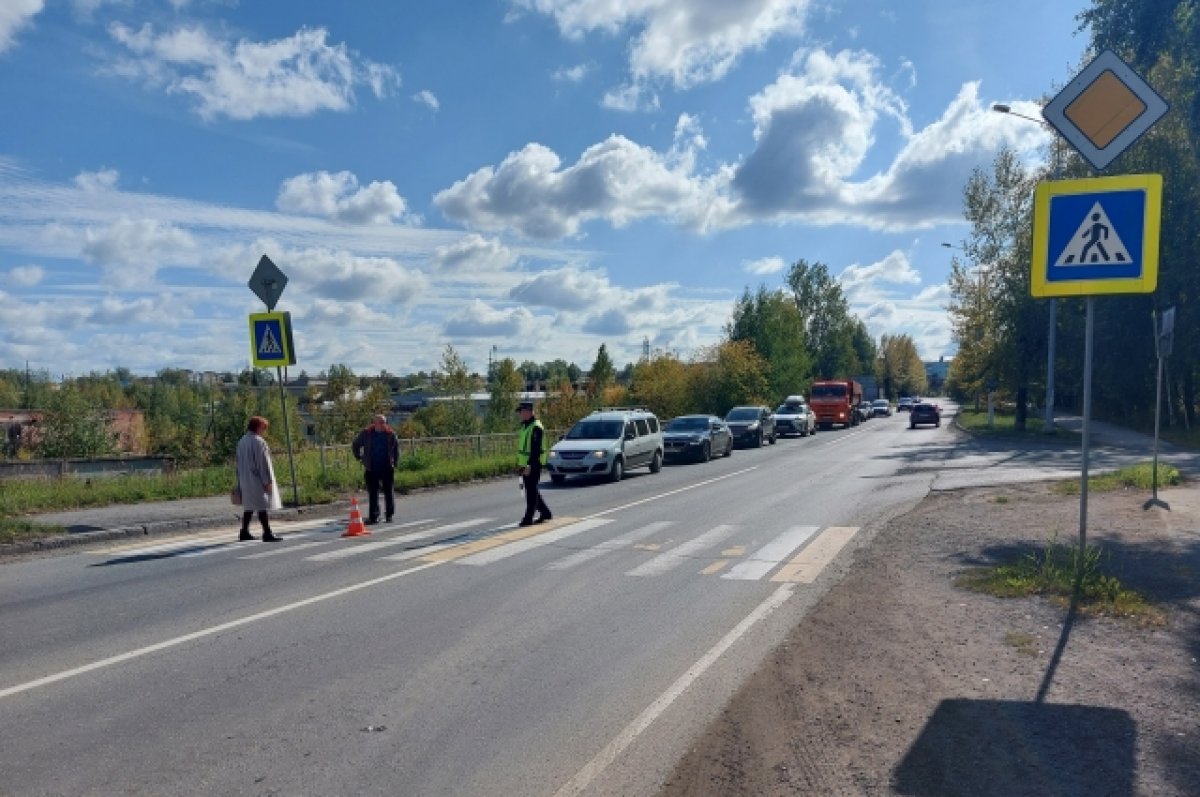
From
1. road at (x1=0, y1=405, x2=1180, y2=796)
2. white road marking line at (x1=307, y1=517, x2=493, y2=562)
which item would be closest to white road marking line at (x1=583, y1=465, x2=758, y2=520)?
white road marking line at (x1=307, y1=517, x2=493, y2=562)

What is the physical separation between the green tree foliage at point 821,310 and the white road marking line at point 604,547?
7816 centimetres

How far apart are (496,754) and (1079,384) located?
57.7m

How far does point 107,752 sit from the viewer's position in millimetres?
4730

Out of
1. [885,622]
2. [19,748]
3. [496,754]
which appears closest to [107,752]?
[19,748]

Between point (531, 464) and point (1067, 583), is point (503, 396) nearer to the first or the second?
point (531, 464)

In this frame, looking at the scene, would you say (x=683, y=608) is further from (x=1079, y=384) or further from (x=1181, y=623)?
(x=1079, y=384)

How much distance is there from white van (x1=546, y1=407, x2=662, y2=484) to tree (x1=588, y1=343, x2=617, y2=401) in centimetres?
1954

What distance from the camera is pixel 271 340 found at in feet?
48.8

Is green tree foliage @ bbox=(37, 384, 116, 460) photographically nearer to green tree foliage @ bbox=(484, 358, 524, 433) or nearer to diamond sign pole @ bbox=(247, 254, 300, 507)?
green tree foliage @ bbox=(484, 358, 524, 433)

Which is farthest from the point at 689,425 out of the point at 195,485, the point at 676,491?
the point at 195,485

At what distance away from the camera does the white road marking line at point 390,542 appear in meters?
11.0

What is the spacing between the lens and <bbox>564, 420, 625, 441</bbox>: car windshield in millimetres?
22953

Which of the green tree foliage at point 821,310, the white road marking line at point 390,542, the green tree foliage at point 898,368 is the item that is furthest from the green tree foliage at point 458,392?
the green tree foliage at point 898,368

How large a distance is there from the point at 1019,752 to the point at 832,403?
52.2m
